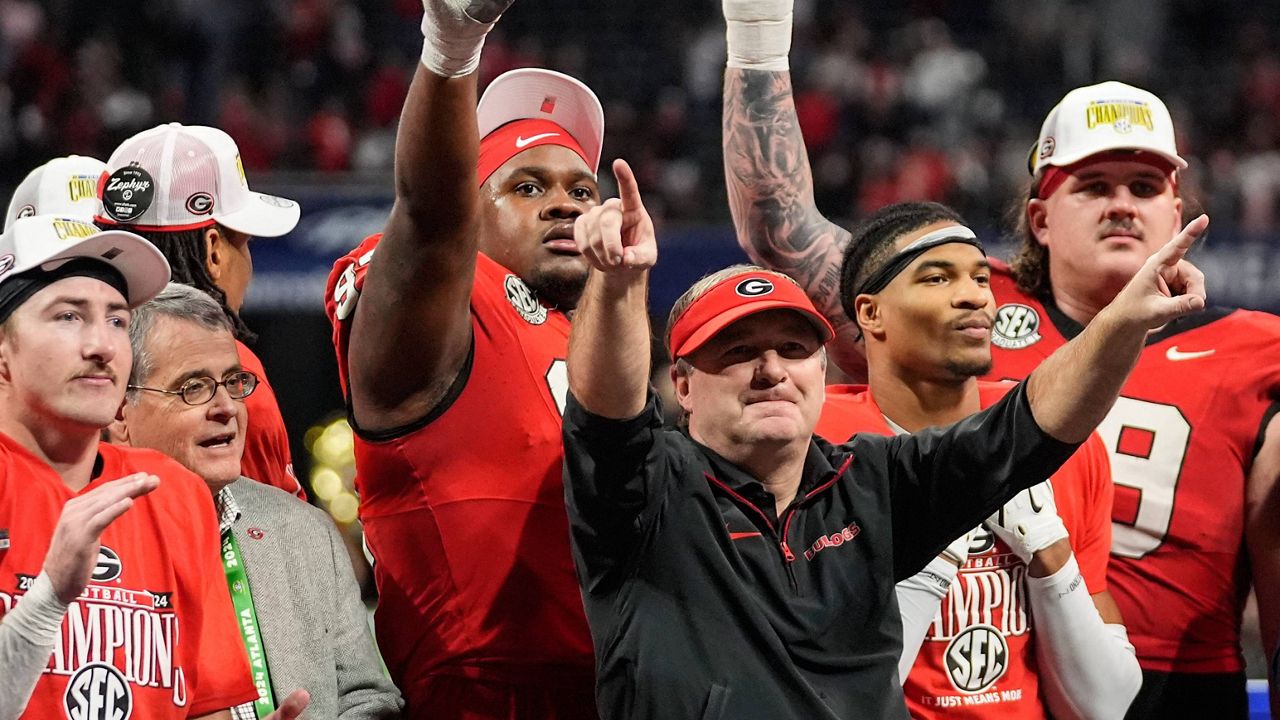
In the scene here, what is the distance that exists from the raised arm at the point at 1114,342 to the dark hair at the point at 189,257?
6.33ft

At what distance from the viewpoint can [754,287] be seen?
9.88 ft

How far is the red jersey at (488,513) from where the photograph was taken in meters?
3.12

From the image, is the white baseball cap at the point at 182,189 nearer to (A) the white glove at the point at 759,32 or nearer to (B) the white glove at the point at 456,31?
(A) the white glove at the point at 759,32

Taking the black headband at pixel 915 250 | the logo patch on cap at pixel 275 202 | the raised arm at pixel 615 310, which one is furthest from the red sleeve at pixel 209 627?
the black headband at pixel 915 250

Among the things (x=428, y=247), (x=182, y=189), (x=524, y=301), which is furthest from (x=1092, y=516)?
(x=182, y=189)

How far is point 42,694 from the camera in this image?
8.93ft

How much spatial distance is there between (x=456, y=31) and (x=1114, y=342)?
119 cm

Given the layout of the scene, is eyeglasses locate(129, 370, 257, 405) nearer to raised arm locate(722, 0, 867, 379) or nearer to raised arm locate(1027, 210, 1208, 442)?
raised arm locate(722, 0, 867, 379)

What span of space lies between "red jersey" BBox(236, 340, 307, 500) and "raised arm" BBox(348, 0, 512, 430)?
0.83 meters

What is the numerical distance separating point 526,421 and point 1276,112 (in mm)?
11871

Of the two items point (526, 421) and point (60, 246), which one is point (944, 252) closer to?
point (526, 421)

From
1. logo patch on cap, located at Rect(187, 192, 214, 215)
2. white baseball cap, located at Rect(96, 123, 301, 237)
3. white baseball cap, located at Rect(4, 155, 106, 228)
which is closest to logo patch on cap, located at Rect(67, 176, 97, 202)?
white baseball cap, located at Rect(4, 155, 106, 228)

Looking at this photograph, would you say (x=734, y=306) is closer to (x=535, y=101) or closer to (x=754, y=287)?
(x=754, y=287)

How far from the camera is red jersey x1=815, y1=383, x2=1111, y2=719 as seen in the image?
3271 millimetres
